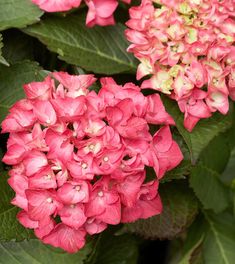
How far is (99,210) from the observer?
0.92 metres

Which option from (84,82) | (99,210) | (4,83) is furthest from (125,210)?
(4,83)

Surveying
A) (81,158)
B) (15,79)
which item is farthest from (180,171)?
(15,79)

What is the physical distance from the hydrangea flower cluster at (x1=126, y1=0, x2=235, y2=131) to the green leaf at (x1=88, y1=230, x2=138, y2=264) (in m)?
0.31

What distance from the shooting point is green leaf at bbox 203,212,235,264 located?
1253 millimetres

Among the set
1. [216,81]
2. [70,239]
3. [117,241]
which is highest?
[216,81]

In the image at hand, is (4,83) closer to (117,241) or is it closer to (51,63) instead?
(51,63)

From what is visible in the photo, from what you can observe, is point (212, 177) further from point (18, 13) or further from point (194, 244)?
point (18, 13)

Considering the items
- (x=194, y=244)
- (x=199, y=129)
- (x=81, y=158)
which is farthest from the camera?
(x=194, y=244)

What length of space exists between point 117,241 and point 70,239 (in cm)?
33

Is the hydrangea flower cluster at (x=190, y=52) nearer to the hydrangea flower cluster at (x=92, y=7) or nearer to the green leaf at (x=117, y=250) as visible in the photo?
the hydrangea flower cluster at (x=92, y=7)

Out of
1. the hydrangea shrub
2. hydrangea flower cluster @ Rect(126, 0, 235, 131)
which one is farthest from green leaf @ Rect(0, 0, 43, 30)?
hydrangea flower cluster @ Rect(126, 0, 235, 131)

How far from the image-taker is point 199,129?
1.11 metres

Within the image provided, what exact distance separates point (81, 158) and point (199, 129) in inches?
11.0

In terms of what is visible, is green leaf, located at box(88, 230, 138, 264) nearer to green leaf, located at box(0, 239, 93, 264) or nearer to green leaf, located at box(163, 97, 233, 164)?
green leaf, located at box(0, 239, 93, 264)
